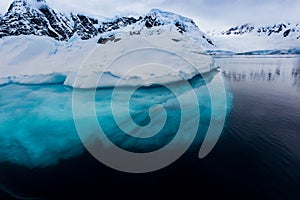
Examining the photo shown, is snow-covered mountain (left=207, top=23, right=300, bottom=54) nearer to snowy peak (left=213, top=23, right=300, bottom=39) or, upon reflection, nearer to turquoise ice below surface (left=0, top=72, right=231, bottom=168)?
snowy peak (left=213, top=23, right=300, bottom=39)

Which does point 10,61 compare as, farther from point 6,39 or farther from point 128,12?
point 128,12

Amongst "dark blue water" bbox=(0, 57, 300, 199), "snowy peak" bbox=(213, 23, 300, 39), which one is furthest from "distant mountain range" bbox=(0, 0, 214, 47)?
"snowy peak" bbox=(213, 23, 300, 39)

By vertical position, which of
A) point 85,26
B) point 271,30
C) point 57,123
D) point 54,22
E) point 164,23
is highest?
point 54,22

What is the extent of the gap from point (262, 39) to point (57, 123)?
377 feet

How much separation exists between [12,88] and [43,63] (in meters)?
1.72

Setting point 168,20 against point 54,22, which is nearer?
point 168,20

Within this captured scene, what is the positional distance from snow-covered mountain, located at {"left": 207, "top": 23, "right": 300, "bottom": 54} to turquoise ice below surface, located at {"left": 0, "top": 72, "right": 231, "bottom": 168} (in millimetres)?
71335

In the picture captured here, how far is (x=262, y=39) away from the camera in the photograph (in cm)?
9731

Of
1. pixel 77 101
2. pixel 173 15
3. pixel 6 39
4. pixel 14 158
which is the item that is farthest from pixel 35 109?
pixel 173 15

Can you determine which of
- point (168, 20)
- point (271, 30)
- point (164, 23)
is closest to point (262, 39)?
point (271, 30)

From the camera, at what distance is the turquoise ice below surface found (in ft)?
12.1

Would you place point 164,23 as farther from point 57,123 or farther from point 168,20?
point 57,123

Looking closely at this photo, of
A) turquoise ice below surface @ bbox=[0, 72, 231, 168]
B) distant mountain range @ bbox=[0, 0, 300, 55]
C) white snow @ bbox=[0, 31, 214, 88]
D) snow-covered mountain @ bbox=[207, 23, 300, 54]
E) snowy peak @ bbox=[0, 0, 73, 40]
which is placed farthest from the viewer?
snowy peak @ bbox=[0, 0, 73, 40]

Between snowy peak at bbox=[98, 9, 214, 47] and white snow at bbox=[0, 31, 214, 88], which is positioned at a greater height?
snowy peak at bbox=[98, 9, 214, 47]
